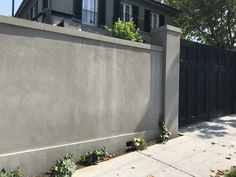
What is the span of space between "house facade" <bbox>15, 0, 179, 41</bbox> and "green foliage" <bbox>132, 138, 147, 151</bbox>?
6.41 metres

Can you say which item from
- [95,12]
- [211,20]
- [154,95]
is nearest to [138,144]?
[154,95]

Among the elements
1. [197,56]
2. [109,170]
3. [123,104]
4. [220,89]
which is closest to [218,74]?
[220,89]

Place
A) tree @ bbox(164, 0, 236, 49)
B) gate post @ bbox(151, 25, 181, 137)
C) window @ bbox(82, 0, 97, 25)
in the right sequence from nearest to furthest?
gate post @ bbox(151, 25, 181, 137), tree @ bbox(164, 0, 236, 49), window @ bbox(82, 0, 97, 25)

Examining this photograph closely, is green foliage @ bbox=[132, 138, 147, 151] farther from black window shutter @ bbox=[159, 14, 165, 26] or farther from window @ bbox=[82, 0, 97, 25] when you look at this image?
black window shutter @ bbox=[159, 14, 165, 26]

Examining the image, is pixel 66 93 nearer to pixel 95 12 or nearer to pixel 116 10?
pixel 95 12

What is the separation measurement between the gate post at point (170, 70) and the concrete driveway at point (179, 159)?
569 mm

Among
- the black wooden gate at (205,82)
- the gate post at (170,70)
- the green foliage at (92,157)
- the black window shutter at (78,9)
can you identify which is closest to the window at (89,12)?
the black window shutter at (78,9)

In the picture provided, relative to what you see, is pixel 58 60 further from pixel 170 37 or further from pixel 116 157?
pixel 170 37

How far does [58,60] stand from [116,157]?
2.21 m

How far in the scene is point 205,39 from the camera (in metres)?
16.8

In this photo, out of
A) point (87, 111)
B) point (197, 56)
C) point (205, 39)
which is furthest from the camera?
point (205, 39)

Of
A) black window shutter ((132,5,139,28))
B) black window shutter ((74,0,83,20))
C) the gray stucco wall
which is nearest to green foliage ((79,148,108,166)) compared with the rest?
the gray stucco wall

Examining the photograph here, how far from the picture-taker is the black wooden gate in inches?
291

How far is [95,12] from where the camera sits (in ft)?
49.4
